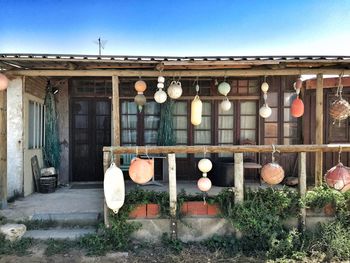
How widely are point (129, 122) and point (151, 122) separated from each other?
0.54 metres

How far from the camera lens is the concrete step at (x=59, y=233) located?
443 centimetres

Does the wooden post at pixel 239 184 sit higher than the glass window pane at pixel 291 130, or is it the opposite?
the glass window pane at pixel 291 130

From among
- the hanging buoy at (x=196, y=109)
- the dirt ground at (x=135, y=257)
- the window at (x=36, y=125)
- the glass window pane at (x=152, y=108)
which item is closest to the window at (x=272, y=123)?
the hanging buoy at (x=196, y=109)

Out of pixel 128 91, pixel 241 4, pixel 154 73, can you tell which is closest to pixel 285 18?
pixel 241 4

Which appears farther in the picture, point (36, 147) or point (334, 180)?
point (36, 147)

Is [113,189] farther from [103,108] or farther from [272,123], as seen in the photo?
[272,123]

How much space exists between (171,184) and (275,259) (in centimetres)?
164

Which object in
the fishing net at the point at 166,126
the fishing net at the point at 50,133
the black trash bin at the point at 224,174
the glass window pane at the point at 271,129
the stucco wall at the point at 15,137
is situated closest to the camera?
the stucco wall at the point at 15,137

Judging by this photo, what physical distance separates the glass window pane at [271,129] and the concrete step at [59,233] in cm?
477

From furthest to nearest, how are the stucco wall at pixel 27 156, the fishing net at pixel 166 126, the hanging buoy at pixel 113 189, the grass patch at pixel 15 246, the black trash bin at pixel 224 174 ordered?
the fishing net at pixel 166 126
the black trash bin at pixel 224 174
the stucco wall at pixel 27 156
the hanging buoy at pixel 113 189
the grass patch at pixel 15 246

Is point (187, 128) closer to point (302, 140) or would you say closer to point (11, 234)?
point (302, 140)

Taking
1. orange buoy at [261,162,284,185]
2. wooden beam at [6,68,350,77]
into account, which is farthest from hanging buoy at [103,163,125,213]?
orange buoy at [261,162,284,185]

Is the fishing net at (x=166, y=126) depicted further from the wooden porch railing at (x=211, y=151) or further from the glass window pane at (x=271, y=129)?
the wooden porch railing at (x=211, y=151)

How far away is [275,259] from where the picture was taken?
405 cm
